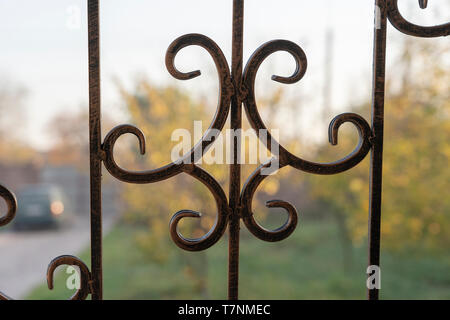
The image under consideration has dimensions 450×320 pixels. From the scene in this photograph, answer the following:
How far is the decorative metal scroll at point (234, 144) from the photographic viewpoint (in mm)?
554

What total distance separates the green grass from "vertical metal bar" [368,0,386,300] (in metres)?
3.13

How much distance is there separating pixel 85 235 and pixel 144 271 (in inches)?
121

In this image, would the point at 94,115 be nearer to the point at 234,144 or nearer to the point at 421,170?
the point at 234,144

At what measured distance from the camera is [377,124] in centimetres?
60

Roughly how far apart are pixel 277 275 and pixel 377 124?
12.7 feet

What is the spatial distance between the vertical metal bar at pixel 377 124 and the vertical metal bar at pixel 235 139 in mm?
202

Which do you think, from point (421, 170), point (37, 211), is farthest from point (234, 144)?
point (37, 211)

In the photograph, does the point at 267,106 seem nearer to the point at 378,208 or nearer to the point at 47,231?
the point at 378,208

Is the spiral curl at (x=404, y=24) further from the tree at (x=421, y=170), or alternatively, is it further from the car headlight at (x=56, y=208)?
the car headlight at (x=56, y=208)

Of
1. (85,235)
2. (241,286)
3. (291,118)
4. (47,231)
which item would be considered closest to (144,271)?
(241,286)

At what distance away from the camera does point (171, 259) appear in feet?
15.8

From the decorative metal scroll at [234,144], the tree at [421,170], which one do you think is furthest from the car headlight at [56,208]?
the decorative metal scroll at [234,144]

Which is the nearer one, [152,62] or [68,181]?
[152,62]
